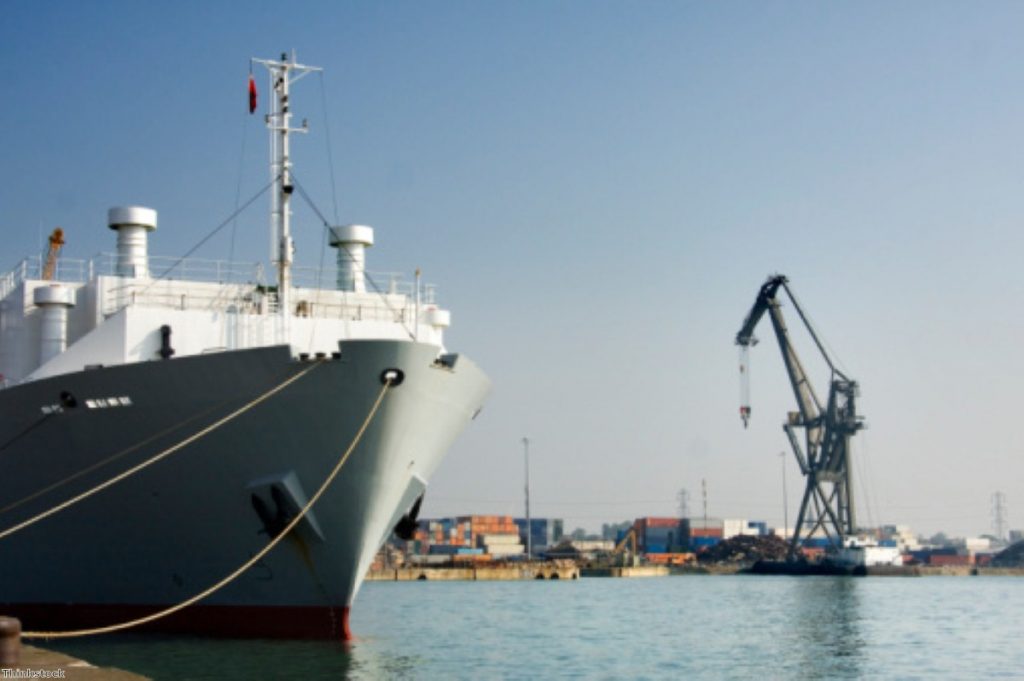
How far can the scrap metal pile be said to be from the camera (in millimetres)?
120375

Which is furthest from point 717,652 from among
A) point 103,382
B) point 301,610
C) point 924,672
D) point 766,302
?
point 766,302

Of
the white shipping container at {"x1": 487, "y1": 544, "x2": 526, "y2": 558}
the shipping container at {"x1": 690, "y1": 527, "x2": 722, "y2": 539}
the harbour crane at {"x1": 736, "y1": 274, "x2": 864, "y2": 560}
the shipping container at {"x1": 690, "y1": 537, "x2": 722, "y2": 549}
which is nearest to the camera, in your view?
the harbour crane at {"x1": 736, "y1": 274, "x2": 864, "y2": 560}

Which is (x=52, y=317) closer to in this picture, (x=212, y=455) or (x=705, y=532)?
(x=212, y=455)

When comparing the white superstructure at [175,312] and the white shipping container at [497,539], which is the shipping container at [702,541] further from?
the white superstructure at [175,312]

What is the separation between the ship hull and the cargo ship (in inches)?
1.1

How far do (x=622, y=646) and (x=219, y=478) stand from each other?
11464 mm

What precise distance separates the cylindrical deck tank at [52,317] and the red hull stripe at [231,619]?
16.0ft

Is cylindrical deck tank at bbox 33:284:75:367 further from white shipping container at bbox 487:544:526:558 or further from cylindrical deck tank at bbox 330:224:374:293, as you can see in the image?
white shipping container at bbox 487:544:526:558

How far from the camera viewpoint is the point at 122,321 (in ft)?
73.0

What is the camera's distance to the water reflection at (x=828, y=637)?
2326 cm

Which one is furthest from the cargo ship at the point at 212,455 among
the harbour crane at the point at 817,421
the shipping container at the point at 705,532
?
the shipping container at the point at 705,532

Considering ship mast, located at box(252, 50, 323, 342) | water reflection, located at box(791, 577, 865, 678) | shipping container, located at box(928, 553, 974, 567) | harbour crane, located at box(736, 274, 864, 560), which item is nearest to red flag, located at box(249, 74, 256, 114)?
ship mast, located at box(252, 50, 323, 342)

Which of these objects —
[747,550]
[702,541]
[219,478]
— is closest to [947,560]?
[702,541]

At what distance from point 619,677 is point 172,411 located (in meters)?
9.02
